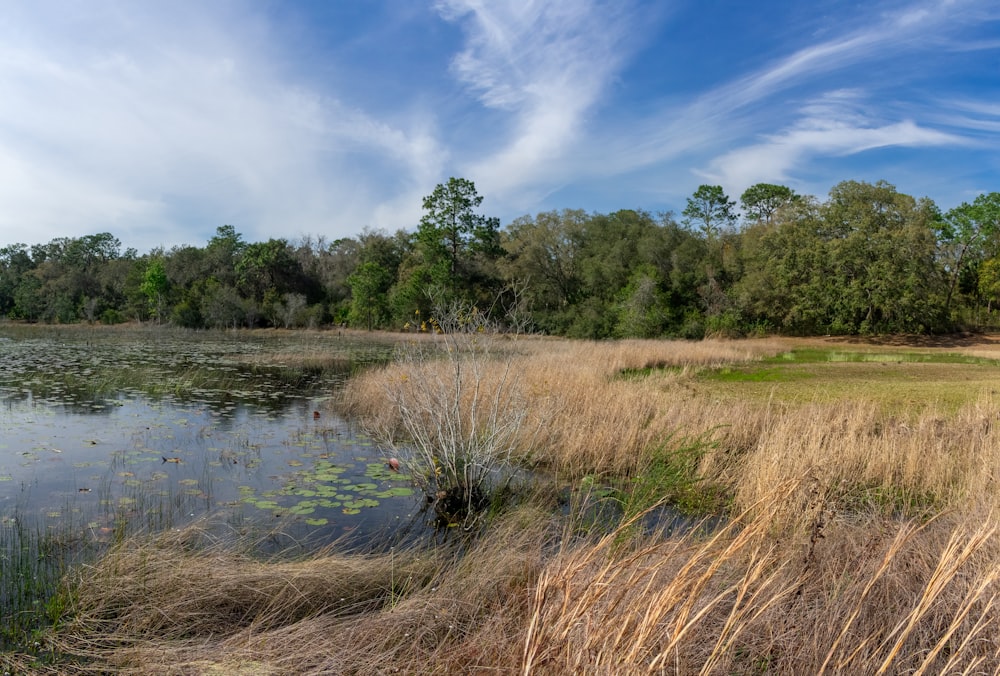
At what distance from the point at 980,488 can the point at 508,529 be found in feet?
14.7

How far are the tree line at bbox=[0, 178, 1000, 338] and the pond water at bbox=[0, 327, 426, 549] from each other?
23540mm

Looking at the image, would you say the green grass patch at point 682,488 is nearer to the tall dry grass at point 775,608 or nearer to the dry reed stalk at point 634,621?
the tall dry grass at point 775,608

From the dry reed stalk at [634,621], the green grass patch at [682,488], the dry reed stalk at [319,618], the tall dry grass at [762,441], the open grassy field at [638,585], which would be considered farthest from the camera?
the green grass patch at [682,488]

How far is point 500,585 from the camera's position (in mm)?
4168

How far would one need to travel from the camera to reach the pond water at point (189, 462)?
6.11 metres

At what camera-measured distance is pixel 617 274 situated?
5066 centimetres

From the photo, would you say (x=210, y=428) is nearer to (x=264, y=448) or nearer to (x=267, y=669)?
(x=264, y=448)

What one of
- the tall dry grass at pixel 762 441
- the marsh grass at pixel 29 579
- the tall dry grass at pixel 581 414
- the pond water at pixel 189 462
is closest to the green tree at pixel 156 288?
the pond water at pixel 189 462

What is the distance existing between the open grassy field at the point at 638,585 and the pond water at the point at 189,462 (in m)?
1.04

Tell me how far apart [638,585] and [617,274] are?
49.0m

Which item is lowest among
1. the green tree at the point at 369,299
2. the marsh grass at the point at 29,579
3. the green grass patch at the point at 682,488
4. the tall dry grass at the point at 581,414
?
the green grass patch at the point at 682,488

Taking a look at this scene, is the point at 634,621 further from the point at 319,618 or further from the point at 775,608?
the point at 319,618

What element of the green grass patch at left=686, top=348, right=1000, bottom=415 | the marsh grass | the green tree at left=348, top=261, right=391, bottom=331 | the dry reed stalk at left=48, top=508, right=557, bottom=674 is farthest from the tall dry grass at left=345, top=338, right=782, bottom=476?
the green tree at left=348, top=261, right=391, bottom=331

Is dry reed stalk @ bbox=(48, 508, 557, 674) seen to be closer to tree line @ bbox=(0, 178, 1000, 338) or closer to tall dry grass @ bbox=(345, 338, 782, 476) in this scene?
tall dry grass @ bbox=(345, 338, 782, 476)
